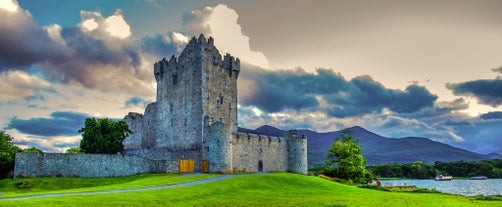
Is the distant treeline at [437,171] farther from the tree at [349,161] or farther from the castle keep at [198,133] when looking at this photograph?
the castle keep at [198,133]

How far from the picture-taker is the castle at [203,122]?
58812 mm

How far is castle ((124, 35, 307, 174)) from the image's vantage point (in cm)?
5881

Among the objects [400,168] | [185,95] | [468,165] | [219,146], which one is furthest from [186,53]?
[468,165]

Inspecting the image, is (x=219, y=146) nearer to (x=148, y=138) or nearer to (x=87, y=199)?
(x=148, y=138)

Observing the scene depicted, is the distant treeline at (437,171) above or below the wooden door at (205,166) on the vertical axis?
below

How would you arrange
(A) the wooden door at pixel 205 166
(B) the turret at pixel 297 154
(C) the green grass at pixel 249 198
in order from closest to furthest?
1. (C) the green grass at pixel 249 198
2. (A) the wooden door at pixel 205 166
3. (B) the turret at pixel 297 154

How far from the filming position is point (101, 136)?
192 feet

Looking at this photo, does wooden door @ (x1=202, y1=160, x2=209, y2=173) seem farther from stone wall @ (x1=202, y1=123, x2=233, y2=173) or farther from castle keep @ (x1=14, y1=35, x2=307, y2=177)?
stone wall @ (x1=202, y1=123, x2=233, y2=173)

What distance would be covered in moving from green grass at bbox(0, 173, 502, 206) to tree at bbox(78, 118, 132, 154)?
79.2 feet

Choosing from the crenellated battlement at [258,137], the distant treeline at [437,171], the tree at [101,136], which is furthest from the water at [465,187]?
the tree at [101,136]

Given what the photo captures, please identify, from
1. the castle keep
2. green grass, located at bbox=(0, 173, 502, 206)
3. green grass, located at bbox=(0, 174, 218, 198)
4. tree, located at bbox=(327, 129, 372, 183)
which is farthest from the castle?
green grass, located at bbox=(0, 173, 502, 206)

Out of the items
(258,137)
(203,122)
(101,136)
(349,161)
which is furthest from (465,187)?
(101,136)

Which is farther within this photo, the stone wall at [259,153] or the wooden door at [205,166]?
the stone wall at [259,153]

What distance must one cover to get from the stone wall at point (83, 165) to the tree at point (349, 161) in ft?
79.6
